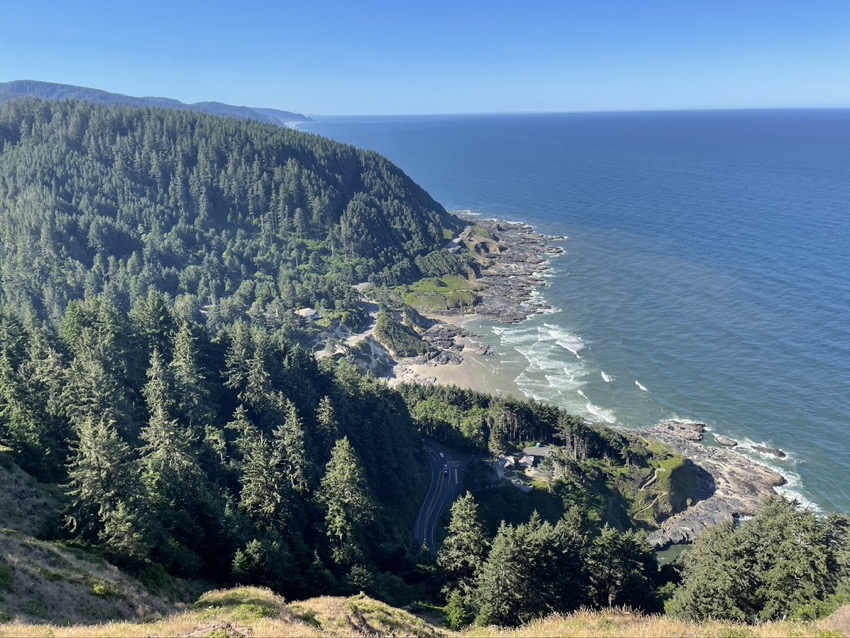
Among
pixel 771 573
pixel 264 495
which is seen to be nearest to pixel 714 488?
pixel 771 573

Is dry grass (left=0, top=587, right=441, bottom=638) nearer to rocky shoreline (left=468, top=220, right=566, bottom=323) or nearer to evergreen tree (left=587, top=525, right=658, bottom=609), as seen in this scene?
evergreen tree (left=587, top=525, right=658, bottom=609)

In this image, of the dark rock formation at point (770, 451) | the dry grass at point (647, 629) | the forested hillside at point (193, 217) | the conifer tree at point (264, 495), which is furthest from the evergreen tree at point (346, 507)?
the forested hillside at point (193, 217)

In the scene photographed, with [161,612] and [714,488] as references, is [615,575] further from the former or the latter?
[714,488]

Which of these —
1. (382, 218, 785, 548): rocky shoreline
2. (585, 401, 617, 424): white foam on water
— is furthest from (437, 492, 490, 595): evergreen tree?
(585, 401, 617, 424): white foam on water

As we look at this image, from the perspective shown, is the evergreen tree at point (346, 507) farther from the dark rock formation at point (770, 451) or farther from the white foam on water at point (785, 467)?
the dark rock formation at point (770, 451)

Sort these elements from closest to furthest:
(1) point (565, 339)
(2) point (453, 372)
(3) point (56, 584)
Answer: (3) point (56, 584), (2) point (453, 372), (1) point (565, 339)

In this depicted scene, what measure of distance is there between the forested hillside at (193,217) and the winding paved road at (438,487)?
188 ft

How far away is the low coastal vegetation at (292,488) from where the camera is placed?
28.9m

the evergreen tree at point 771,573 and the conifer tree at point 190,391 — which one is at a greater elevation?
the conifer tree at point 190,391

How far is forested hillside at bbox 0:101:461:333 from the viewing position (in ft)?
423

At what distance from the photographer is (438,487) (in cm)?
6881

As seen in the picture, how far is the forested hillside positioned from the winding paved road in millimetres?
57420

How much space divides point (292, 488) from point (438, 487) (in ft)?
85.7

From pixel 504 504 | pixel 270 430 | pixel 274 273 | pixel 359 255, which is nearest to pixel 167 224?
pixel 274 273
